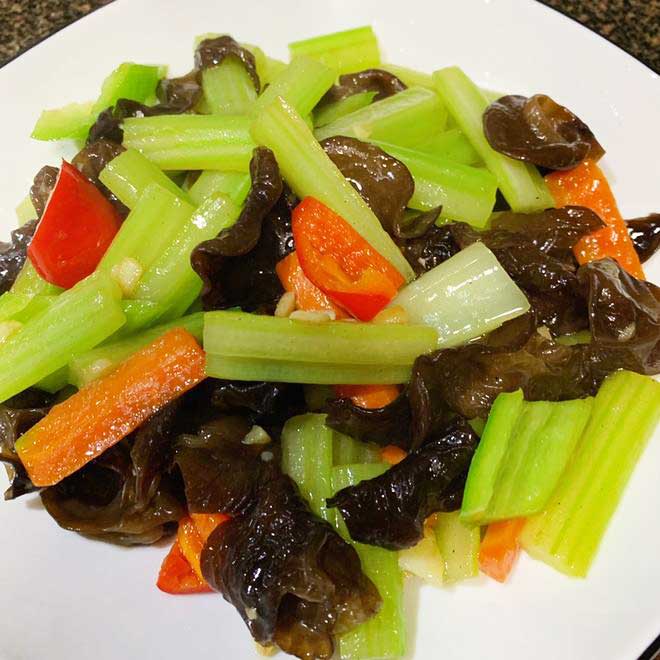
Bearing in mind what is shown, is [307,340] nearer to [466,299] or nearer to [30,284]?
[466,299]

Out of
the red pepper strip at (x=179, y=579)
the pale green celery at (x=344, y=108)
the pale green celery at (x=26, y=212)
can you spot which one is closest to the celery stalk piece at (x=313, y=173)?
the pale green celery at (x=344, y=108)

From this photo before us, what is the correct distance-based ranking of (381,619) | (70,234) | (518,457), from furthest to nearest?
(70,234), (518,457), (381,619)

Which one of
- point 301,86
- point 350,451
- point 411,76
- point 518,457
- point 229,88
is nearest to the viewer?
point 518,457

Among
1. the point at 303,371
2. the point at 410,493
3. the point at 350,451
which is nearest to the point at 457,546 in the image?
the point at 410,493

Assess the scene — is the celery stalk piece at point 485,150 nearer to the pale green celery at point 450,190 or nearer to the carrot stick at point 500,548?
the pale green celery at point 450,190

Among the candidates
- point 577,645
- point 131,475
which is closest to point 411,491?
point 577,645

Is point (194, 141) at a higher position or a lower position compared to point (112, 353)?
higher
